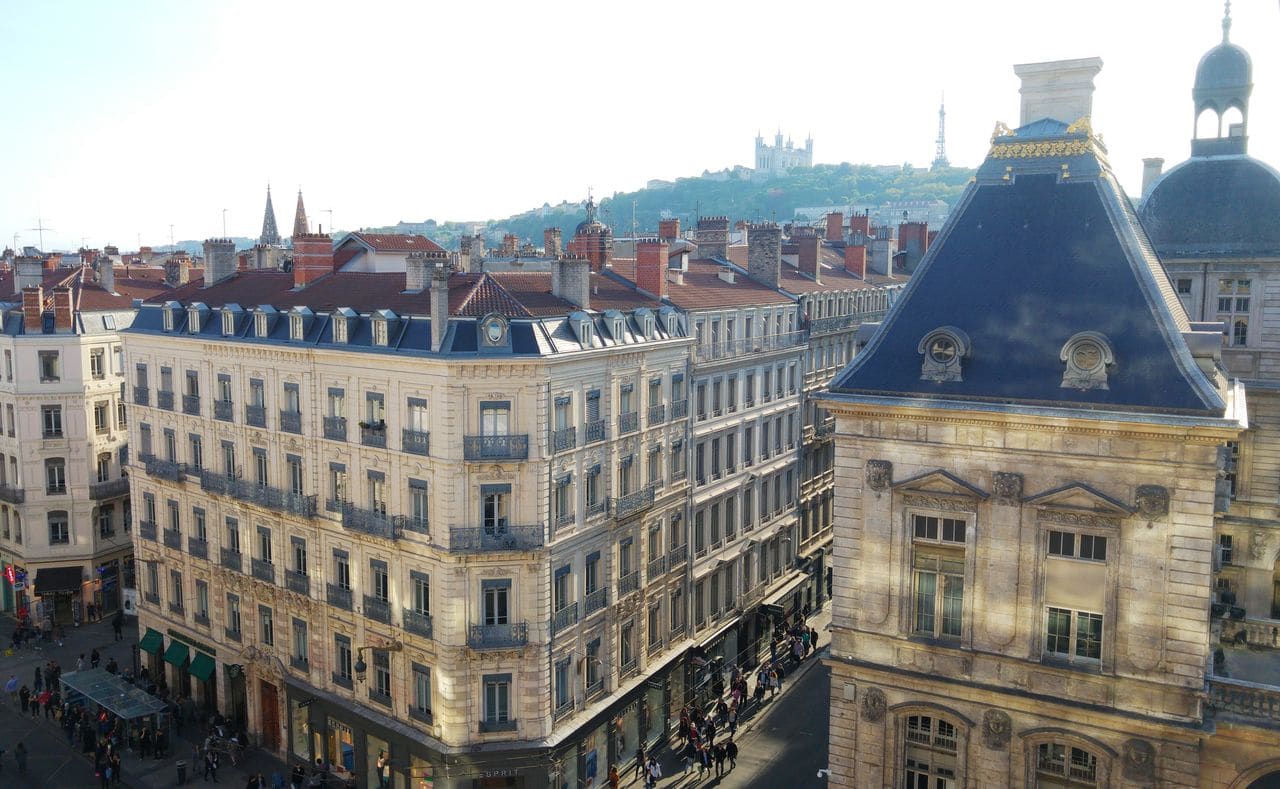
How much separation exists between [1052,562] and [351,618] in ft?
84.5

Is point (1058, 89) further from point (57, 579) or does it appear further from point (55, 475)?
point (57, 579)

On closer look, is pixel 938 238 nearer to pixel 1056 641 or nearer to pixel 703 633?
pixel 1056 641

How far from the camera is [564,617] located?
116ft

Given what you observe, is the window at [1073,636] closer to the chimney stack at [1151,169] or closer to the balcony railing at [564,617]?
the balcony railing at [564,617]

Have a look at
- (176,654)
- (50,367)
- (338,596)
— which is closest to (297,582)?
(338,596)

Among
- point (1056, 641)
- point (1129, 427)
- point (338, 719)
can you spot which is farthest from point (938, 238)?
point (338, 719)

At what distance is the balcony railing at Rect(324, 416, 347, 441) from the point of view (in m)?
36.9

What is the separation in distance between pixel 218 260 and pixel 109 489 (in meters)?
16.5

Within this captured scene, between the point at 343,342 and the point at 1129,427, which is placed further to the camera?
the point at 343,342

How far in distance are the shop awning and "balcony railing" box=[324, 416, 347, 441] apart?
27.5m

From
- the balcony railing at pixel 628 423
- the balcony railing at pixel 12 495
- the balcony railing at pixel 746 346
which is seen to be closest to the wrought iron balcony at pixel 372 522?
the balcony railing at pixel 628 423

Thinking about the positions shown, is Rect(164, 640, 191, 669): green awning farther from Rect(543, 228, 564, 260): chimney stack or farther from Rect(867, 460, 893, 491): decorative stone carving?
Rect(867, 460, 893, 491): decorative stone carving

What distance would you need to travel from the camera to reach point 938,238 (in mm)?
24688

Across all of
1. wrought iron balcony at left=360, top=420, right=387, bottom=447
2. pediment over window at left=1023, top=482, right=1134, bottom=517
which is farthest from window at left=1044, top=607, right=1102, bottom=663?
wrought iron balcony at left=360, top=420, right=387, bottom=447
